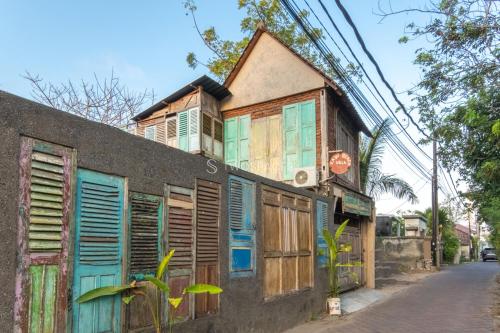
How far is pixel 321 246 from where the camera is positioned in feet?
37.6

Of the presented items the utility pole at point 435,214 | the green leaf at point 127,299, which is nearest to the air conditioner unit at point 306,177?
the green leaf at point 127,299

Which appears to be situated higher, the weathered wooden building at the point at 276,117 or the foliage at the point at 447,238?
the weathered wooden building at the point at 276,117

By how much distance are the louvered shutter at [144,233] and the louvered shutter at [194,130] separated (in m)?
7.07

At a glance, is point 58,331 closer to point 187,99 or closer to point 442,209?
point 187,99

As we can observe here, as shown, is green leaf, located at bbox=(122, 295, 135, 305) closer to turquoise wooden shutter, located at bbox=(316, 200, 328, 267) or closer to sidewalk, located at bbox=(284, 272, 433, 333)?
sidewalk, located at bbox=(284, 272, 433, 333)

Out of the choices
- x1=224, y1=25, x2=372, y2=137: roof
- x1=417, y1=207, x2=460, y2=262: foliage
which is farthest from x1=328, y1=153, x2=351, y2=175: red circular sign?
x1=417, y1=207, x2=460, y2=262: foliage

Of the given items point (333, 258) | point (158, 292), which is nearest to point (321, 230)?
point (333, 258)

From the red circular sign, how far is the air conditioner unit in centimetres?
50

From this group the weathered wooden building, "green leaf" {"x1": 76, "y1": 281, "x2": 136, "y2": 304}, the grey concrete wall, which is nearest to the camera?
the grey concrete wall

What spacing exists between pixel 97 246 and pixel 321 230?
7.26 metres

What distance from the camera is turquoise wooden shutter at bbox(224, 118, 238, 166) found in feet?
47.0

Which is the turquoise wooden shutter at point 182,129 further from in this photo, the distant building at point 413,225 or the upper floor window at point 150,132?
the distant building at point 413,225

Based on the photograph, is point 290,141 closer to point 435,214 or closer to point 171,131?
point 171,131

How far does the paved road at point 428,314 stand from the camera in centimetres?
967
